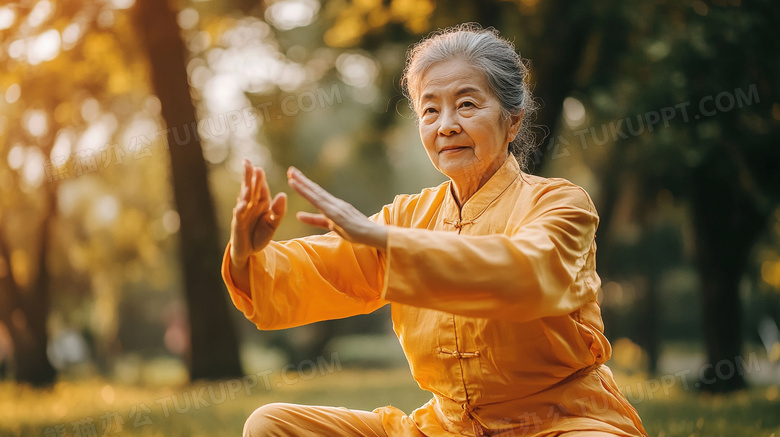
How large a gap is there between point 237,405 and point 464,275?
631 cm

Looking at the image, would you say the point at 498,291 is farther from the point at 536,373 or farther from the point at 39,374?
the point at 39,374

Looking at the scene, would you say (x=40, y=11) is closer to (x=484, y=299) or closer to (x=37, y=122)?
(x=37, y=122)

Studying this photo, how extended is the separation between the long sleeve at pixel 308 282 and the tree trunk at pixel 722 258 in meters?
6.94

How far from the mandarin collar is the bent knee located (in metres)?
0.98

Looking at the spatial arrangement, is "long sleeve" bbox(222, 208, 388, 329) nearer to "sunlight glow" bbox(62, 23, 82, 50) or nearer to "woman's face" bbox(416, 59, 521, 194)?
"woman's face" bbox(416, 59, 521, 194)

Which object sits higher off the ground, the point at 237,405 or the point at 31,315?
the point at 31,315

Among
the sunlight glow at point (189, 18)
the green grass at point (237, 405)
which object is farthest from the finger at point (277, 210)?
the sunlight glow at point (189, 18)

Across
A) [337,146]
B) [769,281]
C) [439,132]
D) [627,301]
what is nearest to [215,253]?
[439,132]

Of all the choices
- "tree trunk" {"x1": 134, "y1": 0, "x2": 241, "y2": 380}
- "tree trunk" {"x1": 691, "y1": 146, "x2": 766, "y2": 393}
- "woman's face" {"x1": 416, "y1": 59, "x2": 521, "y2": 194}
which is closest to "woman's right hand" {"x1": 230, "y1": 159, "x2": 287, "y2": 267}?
"woman's face" {"x1": 416, "y1": 59, "x2": 521, "y2": 194}

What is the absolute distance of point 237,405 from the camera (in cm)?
789

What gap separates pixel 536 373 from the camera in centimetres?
258

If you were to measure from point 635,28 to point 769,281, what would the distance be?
12.5 metres

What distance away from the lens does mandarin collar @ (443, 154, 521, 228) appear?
288cm

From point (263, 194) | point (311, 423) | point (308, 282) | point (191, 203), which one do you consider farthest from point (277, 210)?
point (191, 203)
